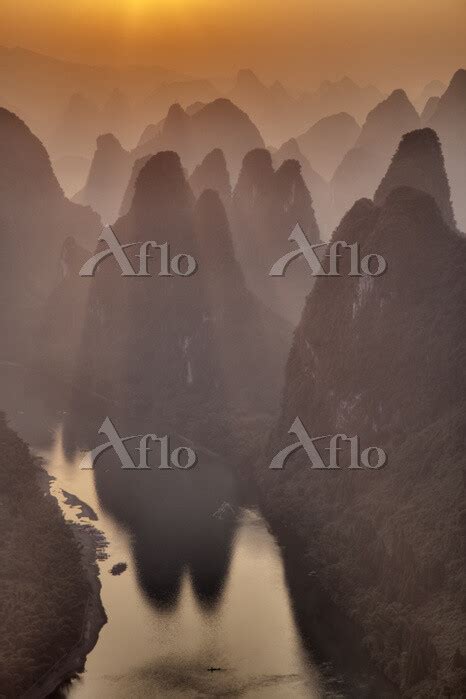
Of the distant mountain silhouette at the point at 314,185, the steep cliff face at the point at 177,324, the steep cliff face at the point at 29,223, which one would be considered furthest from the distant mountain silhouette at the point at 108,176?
the steep cliff face at the point at 177,324

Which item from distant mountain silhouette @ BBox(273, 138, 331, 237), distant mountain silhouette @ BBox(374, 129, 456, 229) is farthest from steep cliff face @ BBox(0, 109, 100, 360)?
distant mountain silhouette @ BBox(374, 129, 456, 229)

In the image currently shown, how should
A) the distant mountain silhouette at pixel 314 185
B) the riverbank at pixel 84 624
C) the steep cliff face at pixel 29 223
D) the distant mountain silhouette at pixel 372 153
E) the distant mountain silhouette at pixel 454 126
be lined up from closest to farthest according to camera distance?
the riverbank at pixel 84 624
the steep cliff face at pixel 29 223
the distant mountain silhouette at pixel 454 126
the distant mountain silhouette at pixel 372 153
the distant mountain silhouette at pixel 314 185

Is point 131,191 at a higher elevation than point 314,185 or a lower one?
lower

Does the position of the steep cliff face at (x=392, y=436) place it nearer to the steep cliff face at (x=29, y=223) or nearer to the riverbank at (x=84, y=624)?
the riverbank at (x=84, y=624)

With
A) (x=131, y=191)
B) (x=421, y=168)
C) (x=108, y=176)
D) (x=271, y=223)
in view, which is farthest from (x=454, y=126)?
(x=421, y=168)

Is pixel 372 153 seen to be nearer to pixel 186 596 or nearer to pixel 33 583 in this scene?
pixel 186 596

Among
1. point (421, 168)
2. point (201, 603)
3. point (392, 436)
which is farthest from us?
point (421, 168)

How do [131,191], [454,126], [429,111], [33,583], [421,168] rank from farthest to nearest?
[429,111]
[454,126]
[131,191]
[421,168]
[33,583]

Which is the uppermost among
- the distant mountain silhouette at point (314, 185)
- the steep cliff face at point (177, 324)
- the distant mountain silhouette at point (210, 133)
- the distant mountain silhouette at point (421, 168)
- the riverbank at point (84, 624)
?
the distant mountain silhouette at point (210, 133)
